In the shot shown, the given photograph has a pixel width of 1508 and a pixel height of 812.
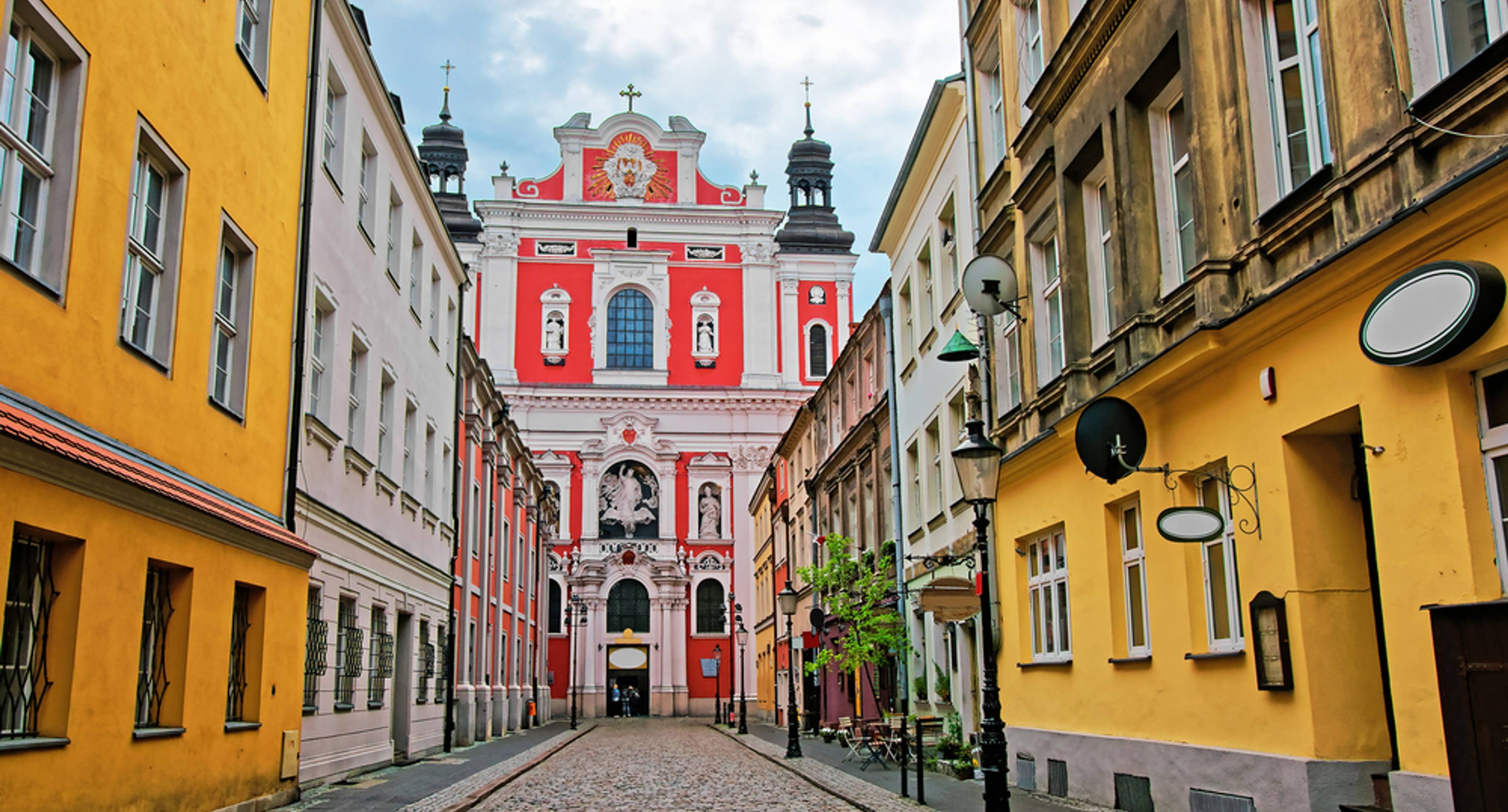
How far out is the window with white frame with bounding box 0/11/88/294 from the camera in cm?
846

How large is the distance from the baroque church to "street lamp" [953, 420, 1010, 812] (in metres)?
48.6

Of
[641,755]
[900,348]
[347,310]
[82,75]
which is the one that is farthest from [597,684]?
[82,75]

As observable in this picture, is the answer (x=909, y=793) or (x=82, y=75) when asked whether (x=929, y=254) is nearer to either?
(x=909, y=793)

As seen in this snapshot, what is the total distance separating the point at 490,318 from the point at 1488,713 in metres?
56.7

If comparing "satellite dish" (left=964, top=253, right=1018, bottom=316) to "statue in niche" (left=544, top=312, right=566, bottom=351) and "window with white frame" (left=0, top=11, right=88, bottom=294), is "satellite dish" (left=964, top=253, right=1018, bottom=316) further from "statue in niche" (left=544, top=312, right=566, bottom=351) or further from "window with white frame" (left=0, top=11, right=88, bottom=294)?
"statue in niche" (left=544, top=312, right=566, bottom=351)

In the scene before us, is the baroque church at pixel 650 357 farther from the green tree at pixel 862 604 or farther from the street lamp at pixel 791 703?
the green tree at pixel 862 604

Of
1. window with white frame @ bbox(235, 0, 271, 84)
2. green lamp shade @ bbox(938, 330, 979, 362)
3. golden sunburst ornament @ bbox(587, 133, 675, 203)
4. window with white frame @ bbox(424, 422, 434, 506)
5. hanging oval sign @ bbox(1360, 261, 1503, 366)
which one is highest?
golden sunburst ornament @ bbox(587, 133, 675, 203)

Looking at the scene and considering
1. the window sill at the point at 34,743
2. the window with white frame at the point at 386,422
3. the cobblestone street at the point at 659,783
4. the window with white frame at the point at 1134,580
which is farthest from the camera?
the window with white frame at the point at 386,422

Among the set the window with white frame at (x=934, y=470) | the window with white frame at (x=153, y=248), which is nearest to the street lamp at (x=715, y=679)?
the window with white frame at (x=934, y=470)

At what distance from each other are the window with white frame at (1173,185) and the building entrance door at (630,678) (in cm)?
4901

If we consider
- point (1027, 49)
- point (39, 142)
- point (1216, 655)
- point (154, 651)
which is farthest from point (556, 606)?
point (39, 142)

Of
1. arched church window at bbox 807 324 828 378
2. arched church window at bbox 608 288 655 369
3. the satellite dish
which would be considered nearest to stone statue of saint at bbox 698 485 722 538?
arched church window at bbox 608 288 655 369

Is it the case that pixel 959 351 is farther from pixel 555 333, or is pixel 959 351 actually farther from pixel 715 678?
pixel 555 333

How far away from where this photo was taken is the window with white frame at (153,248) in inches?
411
